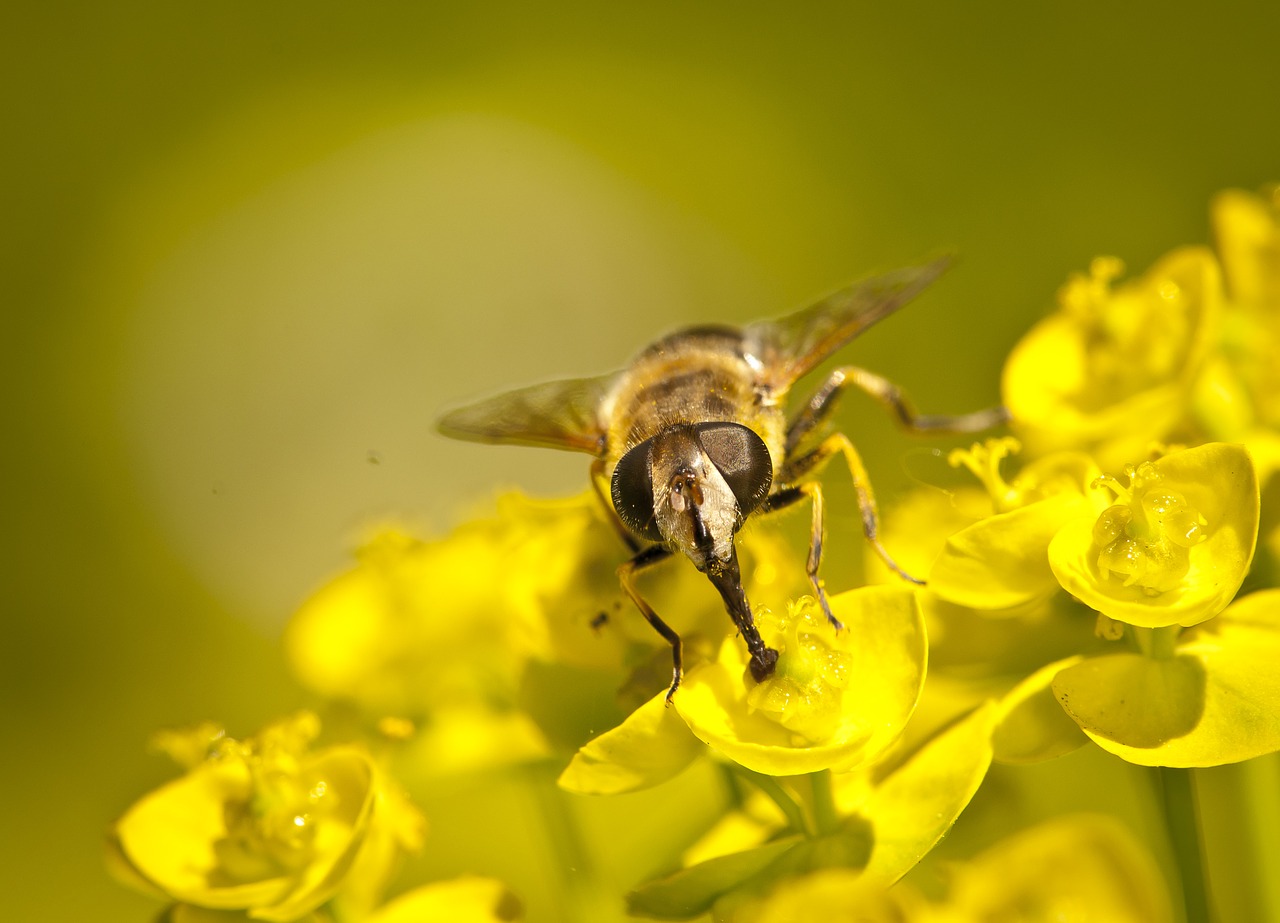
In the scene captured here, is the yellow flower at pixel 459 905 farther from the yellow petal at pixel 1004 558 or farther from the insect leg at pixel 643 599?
the yellow petal at pixel 1004 558

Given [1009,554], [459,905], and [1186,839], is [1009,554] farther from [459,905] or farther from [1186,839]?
[459,905]

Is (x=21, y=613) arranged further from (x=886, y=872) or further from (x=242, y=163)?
(x=886, y=872)

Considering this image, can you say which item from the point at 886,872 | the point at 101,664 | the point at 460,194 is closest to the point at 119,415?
the point at 101,664

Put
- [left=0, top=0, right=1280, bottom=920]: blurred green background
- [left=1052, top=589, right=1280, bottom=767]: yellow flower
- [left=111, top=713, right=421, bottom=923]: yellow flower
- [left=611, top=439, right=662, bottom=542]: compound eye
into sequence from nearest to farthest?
[left=1052, top=589, right=1280, bottom=767]: yellow flower → [left=111, top=713, right=421, bottom=923]: yellow flower → [left=611, top=439, right=662, bottom=542]: compound eye → [left=0, top=0, right=1280, bottom=920]: blurred green background

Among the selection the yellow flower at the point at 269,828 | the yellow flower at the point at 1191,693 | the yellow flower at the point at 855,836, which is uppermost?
the yellow flower at the point at 269,828

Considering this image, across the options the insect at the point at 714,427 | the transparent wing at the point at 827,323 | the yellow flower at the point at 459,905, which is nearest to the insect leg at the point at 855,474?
the insect at the point at 714,427

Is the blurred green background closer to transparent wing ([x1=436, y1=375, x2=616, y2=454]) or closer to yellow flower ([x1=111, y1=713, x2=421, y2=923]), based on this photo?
transparent wing ([x1=436, y1=375, x2=616, y2=454])

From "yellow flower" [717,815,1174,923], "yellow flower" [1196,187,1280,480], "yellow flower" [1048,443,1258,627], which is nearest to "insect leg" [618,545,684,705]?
"yellow flower" [717,815,1174,923]
